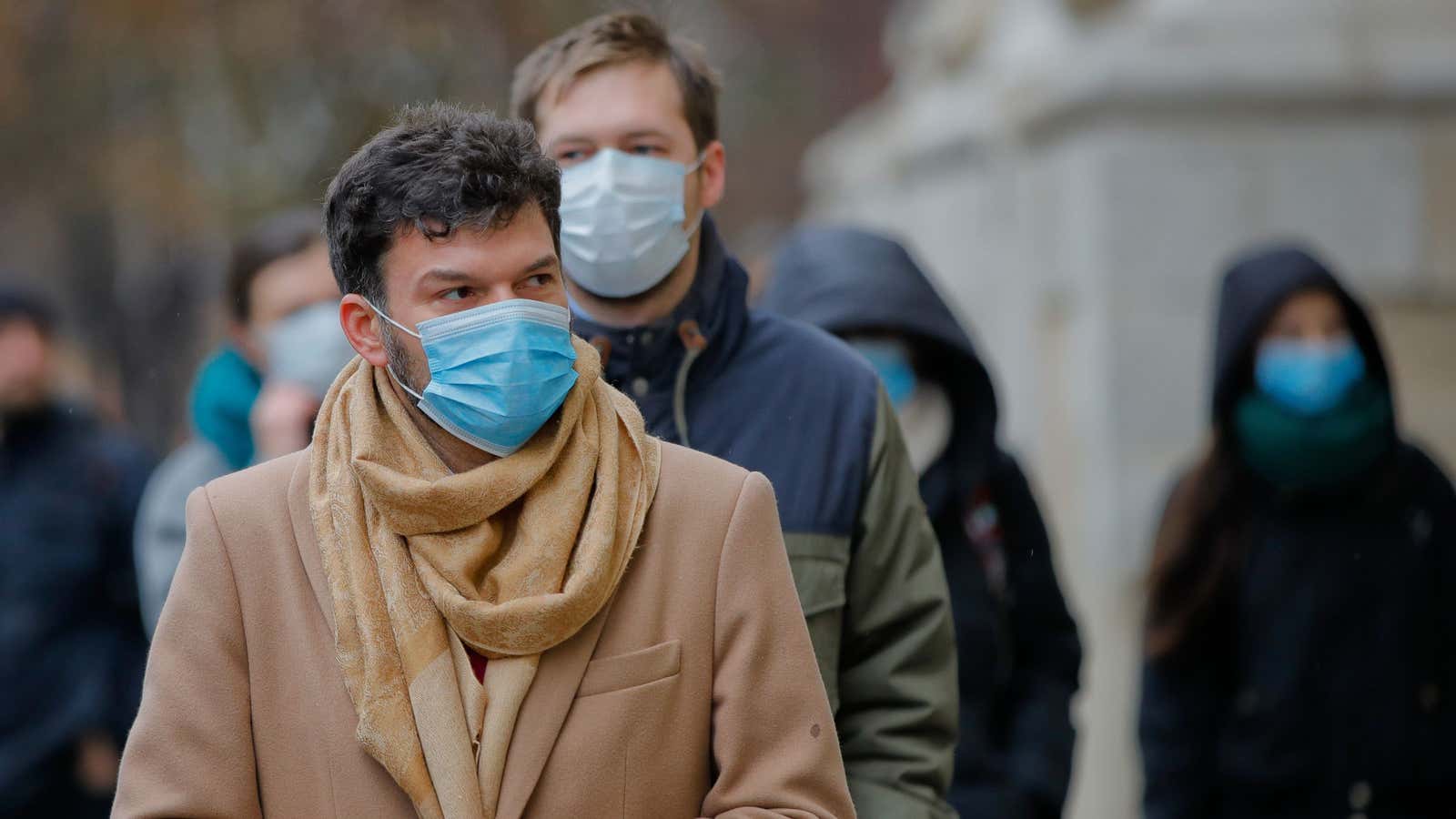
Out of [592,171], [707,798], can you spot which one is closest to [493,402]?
[707,798]

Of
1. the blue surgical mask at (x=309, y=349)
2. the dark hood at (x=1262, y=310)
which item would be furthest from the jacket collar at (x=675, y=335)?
the dark hood at (x=1262, y=310)

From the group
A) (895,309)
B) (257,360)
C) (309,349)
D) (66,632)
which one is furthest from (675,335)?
(66,632)

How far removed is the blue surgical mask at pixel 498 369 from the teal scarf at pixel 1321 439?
302cm

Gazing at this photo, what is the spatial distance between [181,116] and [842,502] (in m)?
15.9

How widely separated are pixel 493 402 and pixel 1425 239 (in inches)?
226

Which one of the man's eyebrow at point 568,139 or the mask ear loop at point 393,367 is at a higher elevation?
the man's eyebrow at point 568,139

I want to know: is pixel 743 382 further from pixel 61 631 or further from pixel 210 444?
pixel 61 631

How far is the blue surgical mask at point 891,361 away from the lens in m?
4.62

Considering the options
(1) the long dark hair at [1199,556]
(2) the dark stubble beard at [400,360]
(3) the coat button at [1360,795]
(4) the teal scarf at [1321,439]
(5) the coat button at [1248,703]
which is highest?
(2) the dark stubble beard at [400,360]

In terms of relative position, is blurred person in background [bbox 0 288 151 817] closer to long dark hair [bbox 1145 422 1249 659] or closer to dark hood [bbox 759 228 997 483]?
dark hood [bbox 759 228 997 483]

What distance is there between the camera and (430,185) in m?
2.71

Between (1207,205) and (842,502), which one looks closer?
(842,502)

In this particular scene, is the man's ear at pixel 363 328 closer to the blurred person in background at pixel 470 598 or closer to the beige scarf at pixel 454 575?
the blurred person in background at pixel 470 598

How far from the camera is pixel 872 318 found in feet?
14.8
